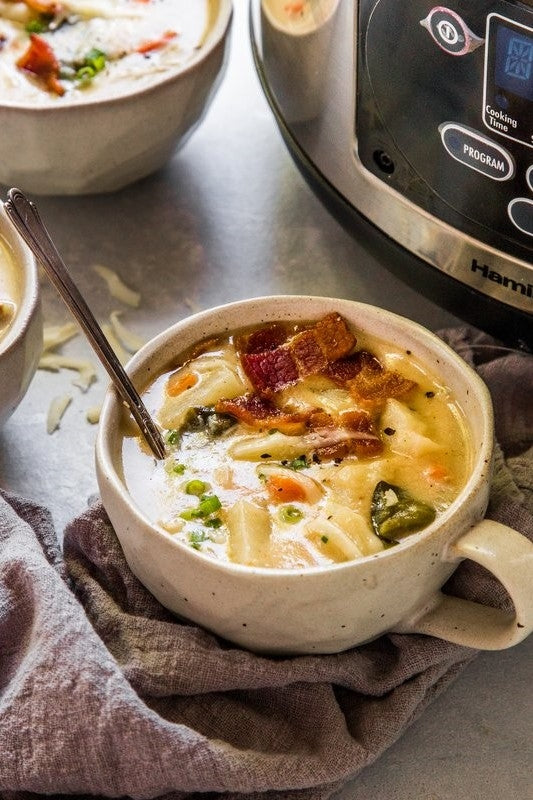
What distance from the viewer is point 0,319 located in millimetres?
1106

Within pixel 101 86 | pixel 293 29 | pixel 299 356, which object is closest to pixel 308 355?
pixel 299 356

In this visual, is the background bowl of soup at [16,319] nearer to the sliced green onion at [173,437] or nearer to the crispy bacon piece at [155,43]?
the sliced green onion at [173,437]

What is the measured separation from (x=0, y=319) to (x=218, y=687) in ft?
1.33

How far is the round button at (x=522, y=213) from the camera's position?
100cm

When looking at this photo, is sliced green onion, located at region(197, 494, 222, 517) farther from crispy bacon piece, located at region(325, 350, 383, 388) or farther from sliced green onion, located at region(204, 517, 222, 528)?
crispy bacon piece, located at region(325, 350, 383, 388)

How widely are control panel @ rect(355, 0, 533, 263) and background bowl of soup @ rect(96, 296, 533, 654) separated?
122mm

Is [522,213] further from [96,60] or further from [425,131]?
[96,60]

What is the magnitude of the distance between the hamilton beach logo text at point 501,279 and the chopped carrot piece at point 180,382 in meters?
0.28

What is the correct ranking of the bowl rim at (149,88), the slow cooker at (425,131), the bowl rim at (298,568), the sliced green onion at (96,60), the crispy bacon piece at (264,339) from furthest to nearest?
the sliced green onion at (96,60) → the bowl rim at (149,88) → the crispy bacon piece at (264,339) → the slow cooker at (425,131) → the bowl rim at (298,568)

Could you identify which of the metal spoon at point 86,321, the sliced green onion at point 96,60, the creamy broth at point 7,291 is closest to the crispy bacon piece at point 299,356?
→ the metal spoon at point 86,321

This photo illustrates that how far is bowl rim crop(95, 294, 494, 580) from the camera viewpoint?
85 centimetres

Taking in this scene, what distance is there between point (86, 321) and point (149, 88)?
0.40m

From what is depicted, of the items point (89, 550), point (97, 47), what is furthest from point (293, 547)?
point (97, 47)

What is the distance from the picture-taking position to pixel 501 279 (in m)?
1.09
